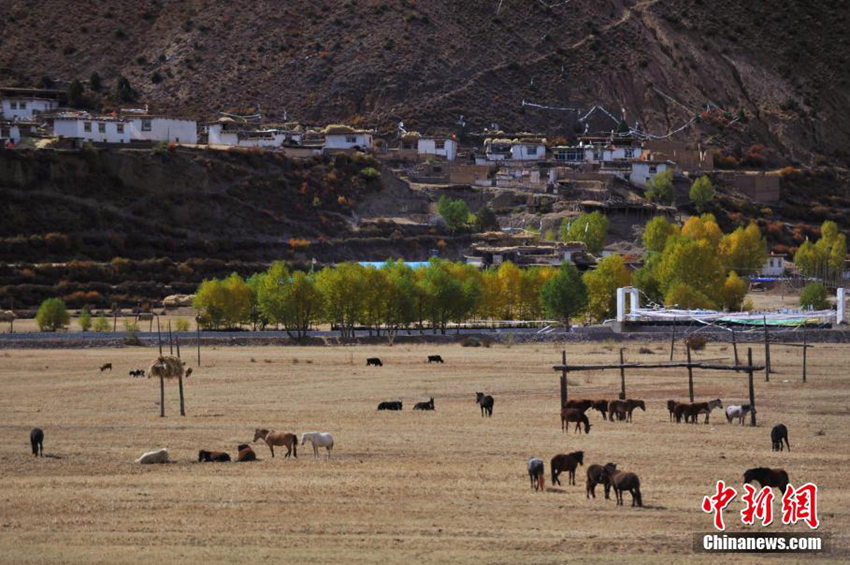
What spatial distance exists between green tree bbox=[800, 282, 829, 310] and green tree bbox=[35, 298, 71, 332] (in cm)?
3696

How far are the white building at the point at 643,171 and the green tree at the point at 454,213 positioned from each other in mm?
17953

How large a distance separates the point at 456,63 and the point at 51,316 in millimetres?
65160

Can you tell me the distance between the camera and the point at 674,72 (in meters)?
143

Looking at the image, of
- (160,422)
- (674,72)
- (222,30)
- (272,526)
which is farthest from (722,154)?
(272,526)

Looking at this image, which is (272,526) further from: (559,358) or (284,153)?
(284,153)

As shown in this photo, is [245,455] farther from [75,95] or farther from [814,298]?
[75,95]

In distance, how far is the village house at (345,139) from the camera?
117 metres

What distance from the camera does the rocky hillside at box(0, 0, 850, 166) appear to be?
134m

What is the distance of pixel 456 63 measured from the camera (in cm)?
13575

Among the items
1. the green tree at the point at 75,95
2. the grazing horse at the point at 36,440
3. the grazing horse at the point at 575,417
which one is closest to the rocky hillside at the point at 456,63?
the green tree at the point at 75,95

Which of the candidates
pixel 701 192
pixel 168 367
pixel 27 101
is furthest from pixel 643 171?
pixel 168 367

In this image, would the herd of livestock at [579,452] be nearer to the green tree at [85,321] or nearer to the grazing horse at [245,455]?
the grazing horse at [245,455]

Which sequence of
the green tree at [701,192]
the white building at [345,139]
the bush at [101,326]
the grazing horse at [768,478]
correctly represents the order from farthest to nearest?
1. the white building at [345,139]
2. the green tree at [701,192]
3. the bush at [101,326]
4. the grazing horse at [768,478]

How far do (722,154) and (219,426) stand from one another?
96455 mm
